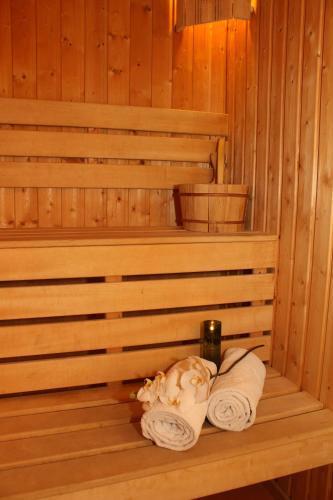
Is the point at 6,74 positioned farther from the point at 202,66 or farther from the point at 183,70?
the point at 202,66

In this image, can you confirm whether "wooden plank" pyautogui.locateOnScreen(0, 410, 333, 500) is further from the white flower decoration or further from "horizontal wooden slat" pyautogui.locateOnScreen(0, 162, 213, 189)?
"horizontal wooden slat" pyautogui.locateOnScreen(0, 162, 213, 189)

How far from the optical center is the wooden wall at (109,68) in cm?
251

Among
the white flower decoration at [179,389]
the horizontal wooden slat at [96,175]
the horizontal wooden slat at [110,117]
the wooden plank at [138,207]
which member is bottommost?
the white flower decoration at [179,389]

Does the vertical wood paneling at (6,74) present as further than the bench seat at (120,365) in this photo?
Yes

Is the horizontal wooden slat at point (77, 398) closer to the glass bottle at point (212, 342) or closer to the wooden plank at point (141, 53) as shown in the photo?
the glass bottle at point (212, 342)

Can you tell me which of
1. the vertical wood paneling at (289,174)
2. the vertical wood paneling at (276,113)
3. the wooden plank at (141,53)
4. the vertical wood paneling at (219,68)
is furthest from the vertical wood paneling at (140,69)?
the vertical wood paneling at (289,174)

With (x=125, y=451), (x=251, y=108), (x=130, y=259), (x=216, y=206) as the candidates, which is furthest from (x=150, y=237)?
(x=251, y=108)

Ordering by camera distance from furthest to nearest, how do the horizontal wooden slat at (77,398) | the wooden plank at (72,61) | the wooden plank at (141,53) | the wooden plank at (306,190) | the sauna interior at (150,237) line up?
1. the wooden plank at (141,53)
2. the wooden plank at (72,61)
3. the wooden plank at (306,190)
4. the horizontal wooden slat at (77,398)
5. the sauna interior at (150,237)

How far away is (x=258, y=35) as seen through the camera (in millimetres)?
2449

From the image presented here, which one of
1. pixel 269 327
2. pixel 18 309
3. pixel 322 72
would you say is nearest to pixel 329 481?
pixel 269 327

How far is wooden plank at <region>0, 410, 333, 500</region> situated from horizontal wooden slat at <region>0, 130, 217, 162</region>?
5.34ft

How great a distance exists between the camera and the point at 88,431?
174 cm

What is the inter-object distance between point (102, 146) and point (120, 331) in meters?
1.14

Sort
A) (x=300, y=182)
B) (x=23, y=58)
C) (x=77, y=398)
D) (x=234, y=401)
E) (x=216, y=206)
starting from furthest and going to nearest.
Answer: (x=23, y=58)
(x=216, y=206)
(x=300, y=182)
(x=77, y=398)
(x=234, y=401)
